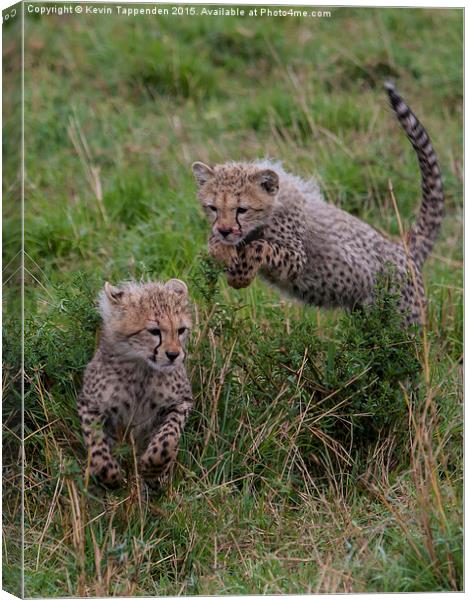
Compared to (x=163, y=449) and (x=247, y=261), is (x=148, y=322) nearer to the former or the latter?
(x=163, y=449)

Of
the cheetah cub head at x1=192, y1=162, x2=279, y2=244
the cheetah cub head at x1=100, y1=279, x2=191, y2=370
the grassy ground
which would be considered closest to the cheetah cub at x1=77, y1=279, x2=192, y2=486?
the cheetah cub head at x1=100, y1=279, x2=191, y2=370

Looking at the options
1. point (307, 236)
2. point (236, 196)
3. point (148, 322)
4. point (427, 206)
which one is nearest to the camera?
point (148, 322)

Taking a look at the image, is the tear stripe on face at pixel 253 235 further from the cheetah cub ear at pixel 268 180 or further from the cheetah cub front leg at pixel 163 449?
the cheetah cub front leg at pixel 163 449

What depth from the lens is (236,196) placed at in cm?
510

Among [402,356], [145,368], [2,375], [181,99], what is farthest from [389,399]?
[181,99]

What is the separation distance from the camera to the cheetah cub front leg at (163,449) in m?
4.73

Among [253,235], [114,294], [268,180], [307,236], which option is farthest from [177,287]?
[307,236]

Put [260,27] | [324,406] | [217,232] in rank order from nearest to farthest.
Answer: [217,232] → [324,406] → [260,27]

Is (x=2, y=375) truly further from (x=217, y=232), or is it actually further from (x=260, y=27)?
(x=260, y=27)

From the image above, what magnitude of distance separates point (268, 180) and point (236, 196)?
7.8 inches

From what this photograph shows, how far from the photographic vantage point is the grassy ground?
469cm

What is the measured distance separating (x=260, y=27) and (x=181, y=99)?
87 centimetres

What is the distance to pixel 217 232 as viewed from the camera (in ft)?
16.6

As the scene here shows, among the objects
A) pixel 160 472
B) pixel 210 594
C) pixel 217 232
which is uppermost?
pixel 217 232
